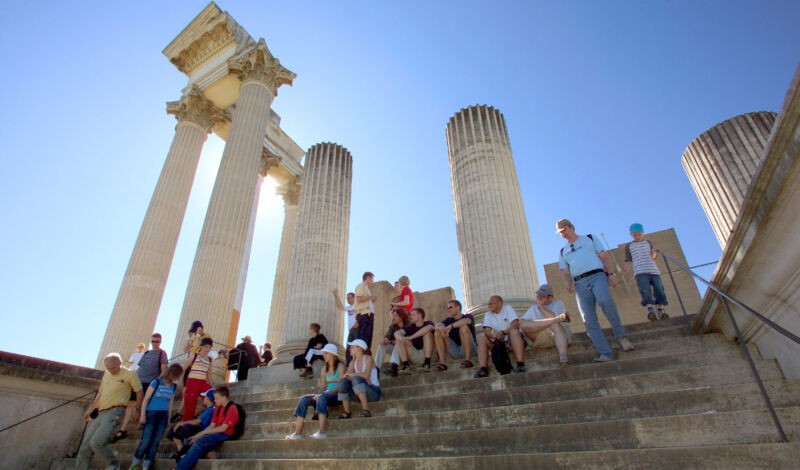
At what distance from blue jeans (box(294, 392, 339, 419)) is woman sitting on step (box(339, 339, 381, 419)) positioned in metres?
0.18

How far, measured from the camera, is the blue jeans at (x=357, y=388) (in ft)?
19.0

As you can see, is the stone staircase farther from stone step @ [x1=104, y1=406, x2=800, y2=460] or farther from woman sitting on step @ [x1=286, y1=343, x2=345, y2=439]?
woman sitting on step @ [x1=286, y1=343, x2=345, y2=439]

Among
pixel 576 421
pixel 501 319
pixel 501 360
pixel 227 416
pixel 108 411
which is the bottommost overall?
pixel 576 421

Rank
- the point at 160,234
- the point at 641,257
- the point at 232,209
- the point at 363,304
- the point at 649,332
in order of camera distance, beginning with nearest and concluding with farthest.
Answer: the point at 649,332 < the point at 641,257 < the point at 363,304 < the point at 232,209 < the point at 160,234

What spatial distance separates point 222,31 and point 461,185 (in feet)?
50.4

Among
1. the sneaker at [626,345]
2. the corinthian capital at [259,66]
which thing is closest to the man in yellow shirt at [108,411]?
the sneaker at [626,345]

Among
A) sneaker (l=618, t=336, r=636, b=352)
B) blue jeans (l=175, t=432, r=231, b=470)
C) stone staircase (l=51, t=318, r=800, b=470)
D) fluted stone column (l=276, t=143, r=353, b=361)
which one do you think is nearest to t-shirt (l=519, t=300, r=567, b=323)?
stone staircase (l=51, t=318, r=800, b=470)

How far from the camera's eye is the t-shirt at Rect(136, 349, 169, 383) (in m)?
7.60

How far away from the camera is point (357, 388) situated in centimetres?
580

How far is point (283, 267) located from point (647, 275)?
56.3 ft

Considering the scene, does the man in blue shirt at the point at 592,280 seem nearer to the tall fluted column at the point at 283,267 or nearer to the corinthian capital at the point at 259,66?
the tall fluted column at the point at 283,267

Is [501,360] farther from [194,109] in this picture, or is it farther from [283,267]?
[194,109]

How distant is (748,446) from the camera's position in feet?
9.19

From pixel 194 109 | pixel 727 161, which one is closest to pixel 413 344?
pixel 727 161
